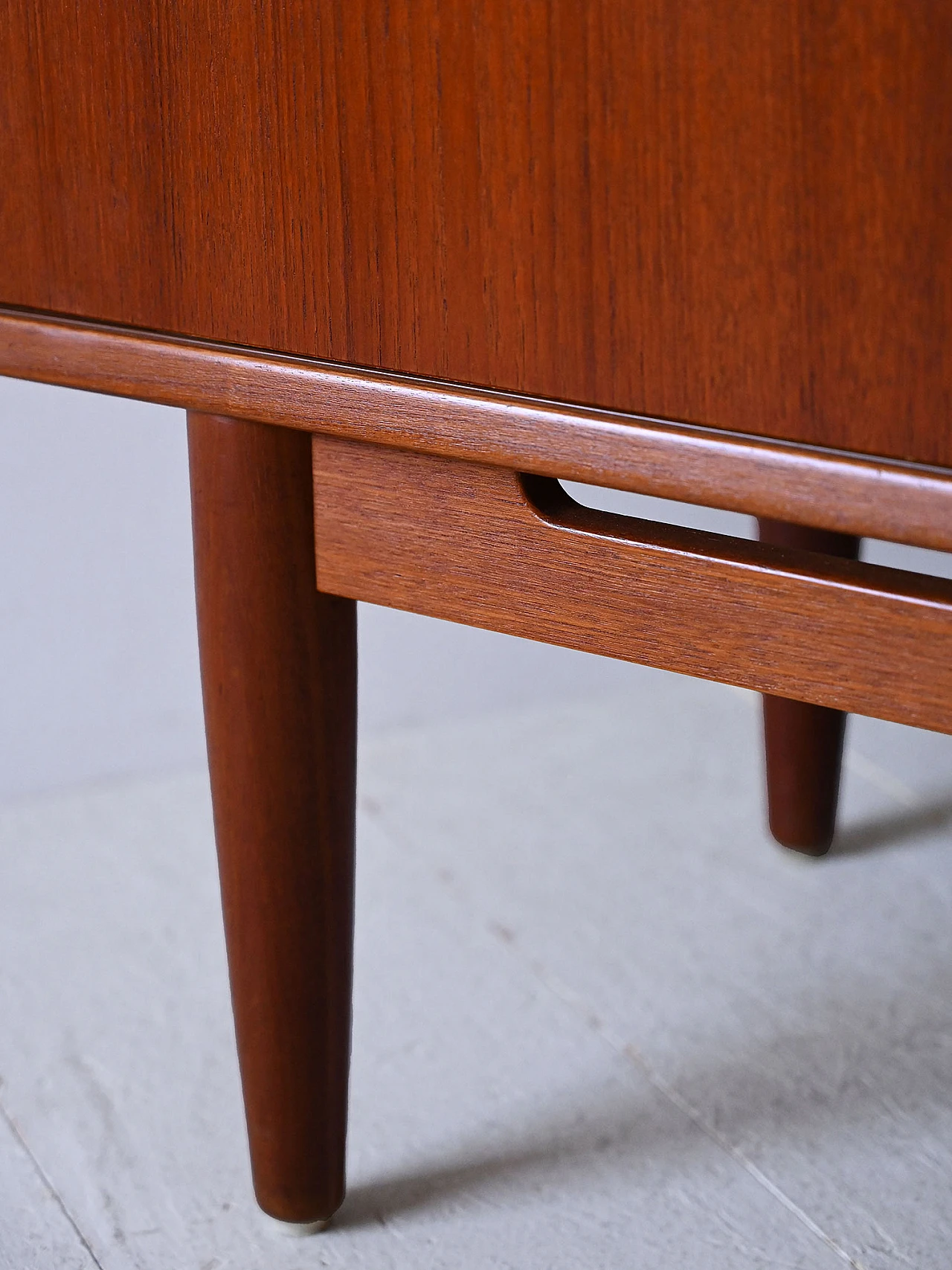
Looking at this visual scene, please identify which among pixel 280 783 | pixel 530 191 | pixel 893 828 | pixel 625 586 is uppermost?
pixel 530 191

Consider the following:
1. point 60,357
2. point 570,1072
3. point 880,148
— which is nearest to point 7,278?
point 60,357

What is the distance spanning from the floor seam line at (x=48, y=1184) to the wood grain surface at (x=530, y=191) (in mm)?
390

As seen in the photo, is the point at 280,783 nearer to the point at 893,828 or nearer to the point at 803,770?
the point at 803,770

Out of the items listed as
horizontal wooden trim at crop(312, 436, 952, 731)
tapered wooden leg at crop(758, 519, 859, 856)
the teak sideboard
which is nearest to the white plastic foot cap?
the teak sideboard

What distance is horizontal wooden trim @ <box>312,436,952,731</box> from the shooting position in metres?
0.40

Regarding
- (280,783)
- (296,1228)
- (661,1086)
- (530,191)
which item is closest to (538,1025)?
(661,1086)

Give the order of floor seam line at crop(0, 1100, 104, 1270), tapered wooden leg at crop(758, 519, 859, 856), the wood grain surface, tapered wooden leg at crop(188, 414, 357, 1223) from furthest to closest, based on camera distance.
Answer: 1. tapered wooden leg at crop(758, 519, 859, 856)
2. floor seam line at crop(0, 1100, 104, 1270)
3. tapered wooden leg at crop(188, 414, 357, 1223)
4. the wood grain surface

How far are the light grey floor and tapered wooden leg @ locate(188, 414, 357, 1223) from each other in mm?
77

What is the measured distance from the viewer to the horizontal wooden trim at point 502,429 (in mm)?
369

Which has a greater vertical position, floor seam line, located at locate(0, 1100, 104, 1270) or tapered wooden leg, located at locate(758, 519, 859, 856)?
tapered wooden leg, located at locate(758, 519, 859, 856)

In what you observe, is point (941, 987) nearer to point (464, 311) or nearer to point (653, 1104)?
point (653, 1104)

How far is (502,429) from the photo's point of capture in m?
0.42

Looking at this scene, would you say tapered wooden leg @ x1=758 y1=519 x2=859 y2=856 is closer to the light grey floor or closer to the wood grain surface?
the light grey floor

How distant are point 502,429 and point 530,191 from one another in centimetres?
7
